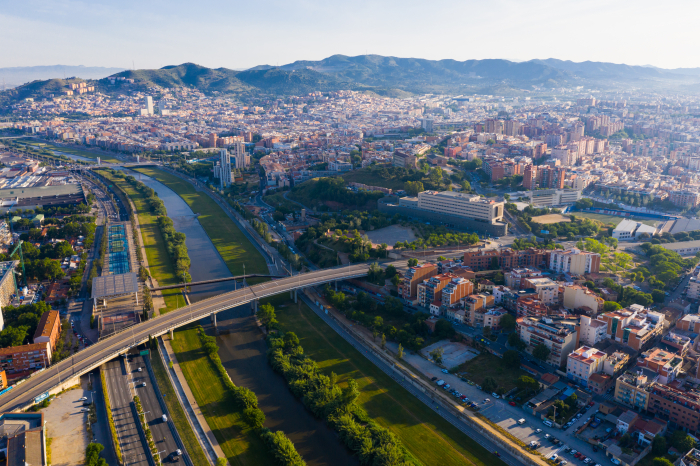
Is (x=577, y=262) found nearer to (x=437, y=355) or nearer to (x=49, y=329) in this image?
(x=437, y=355)

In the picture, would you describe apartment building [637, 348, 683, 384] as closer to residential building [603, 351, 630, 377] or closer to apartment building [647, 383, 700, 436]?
residential building [603, 351, 630, 377]

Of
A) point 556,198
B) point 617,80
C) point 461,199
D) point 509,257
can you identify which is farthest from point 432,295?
point 617,80

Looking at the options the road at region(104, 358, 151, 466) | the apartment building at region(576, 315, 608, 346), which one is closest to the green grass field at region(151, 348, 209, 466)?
the road at region(104, 358, 151, 466)

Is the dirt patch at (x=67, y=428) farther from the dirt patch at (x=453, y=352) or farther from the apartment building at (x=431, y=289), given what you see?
the apartment building at (x=431, y=289)

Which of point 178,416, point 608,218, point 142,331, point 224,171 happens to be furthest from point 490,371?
point 224,171

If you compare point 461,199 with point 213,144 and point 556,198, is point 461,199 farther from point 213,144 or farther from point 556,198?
point 213,144

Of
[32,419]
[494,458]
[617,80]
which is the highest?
[617,80]
